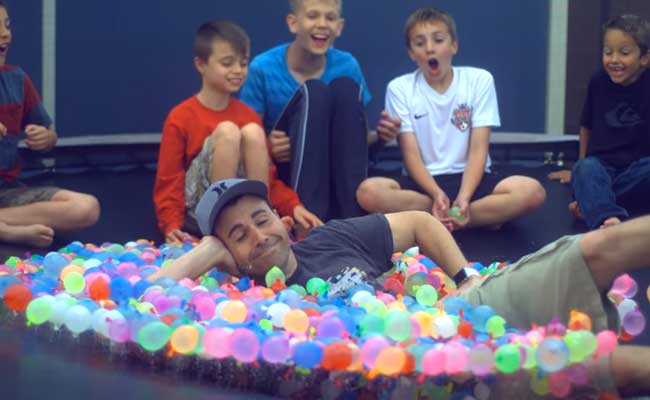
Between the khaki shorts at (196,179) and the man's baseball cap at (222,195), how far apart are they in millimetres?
988

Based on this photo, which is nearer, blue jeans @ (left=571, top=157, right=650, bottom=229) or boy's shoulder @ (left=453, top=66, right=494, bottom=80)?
blue jeans @ (left=571, top=157, right=650, bottom=229)

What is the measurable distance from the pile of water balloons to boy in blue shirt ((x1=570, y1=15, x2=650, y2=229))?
4.29 feet

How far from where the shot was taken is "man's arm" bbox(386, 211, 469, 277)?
9.63 ft

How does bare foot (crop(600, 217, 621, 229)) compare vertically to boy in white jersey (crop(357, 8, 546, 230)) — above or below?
below

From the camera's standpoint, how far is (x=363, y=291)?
2.60m

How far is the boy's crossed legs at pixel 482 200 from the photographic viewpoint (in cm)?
399

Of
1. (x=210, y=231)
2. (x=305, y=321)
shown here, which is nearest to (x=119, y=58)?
A: (x=210, y=231)

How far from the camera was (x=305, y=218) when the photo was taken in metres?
3.82

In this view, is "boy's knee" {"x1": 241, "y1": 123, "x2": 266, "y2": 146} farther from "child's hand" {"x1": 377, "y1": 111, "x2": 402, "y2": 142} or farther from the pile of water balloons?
the pile of water balloons

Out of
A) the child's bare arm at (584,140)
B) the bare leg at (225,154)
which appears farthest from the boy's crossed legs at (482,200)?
the bare leg at (225,154)

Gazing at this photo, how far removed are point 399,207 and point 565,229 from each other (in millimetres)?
587

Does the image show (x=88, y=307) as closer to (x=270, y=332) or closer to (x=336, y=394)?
(x=270, y=332)

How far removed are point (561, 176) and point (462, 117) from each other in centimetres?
91

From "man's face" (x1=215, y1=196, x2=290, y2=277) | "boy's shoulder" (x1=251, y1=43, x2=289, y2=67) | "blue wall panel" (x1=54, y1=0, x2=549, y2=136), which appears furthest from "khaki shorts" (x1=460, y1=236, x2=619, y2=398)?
"blue wall panel" (x1=54, y1=0, x2=549, y2=136)
